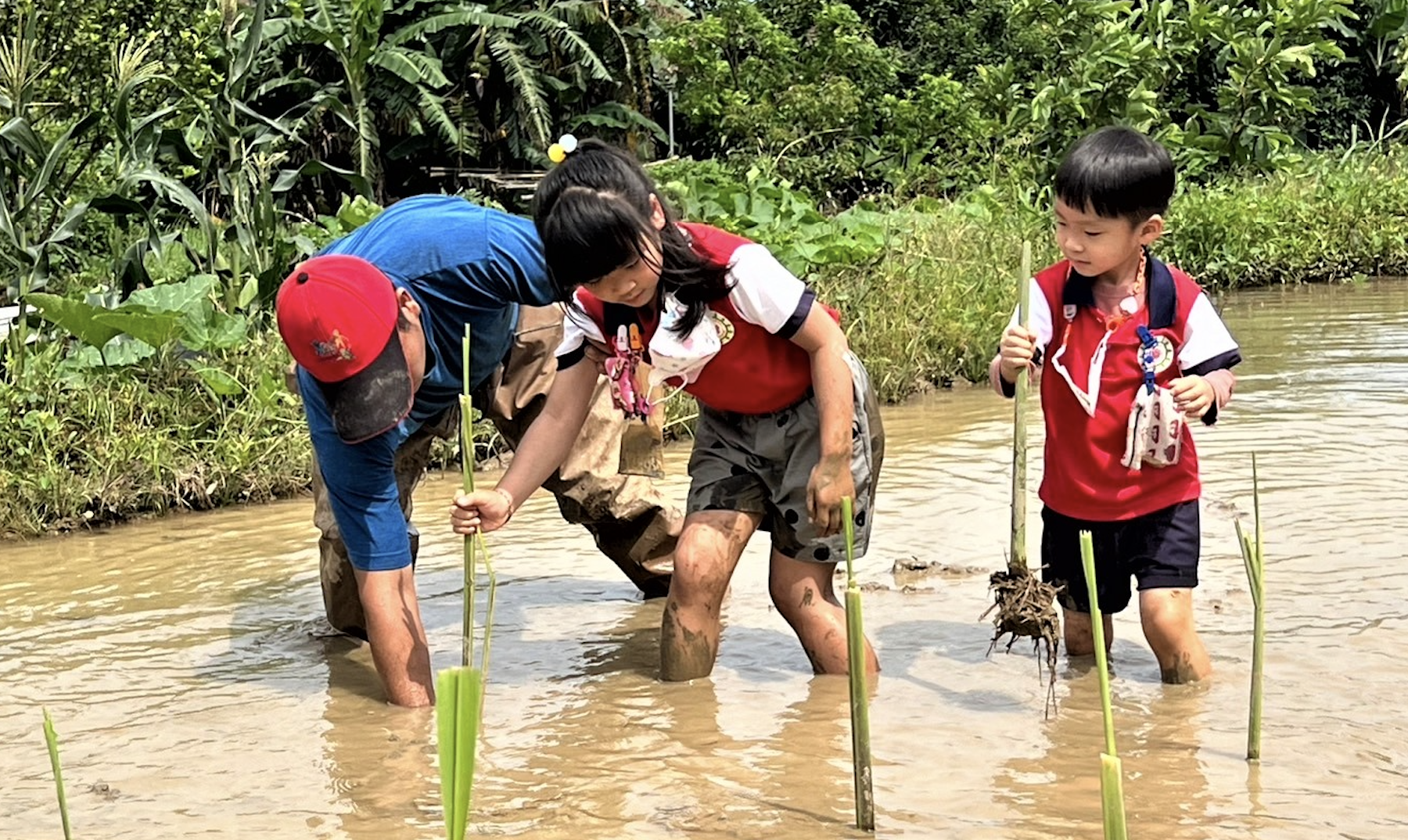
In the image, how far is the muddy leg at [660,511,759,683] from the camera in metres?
3.56

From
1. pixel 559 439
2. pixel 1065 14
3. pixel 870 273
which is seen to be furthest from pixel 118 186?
pixel 1065 14

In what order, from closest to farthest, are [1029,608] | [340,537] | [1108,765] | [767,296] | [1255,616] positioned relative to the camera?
[1108,765]
[1255,616]
[1029,608]
[767,296]
[340,537]

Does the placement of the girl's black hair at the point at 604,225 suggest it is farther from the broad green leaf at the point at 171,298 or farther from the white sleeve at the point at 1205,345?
the broad green leaf at the point at 171,298

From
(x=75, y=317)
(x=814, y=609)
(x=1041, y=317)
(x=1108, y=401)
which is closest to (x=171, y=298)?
(x=75, y=317)

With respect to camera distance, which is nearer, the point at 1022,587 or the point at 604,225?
the point at 604,225

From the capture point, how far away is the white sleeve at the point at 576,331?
3535 mm

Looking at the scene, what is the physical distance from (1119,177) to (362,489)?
1732mm

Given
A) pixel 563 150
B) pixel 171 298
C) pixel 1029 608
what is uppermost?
pixel 563 150

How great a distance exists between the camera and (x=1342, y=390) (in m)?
7.03

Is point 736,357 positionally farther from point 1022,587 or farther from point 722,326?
point 1022,587

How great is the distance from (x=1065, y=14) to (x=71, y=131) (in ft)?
32.6

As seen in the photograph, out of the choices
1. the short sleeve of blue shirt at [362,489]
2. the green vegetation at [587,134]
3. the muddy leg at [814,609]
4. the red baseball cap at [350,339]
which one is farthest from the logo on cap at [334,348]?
the green vegetation at [587,134]

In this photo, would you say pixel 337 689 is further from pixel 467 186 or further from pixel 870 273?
pixel 467 186

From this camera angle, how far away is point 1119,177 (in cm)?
328
